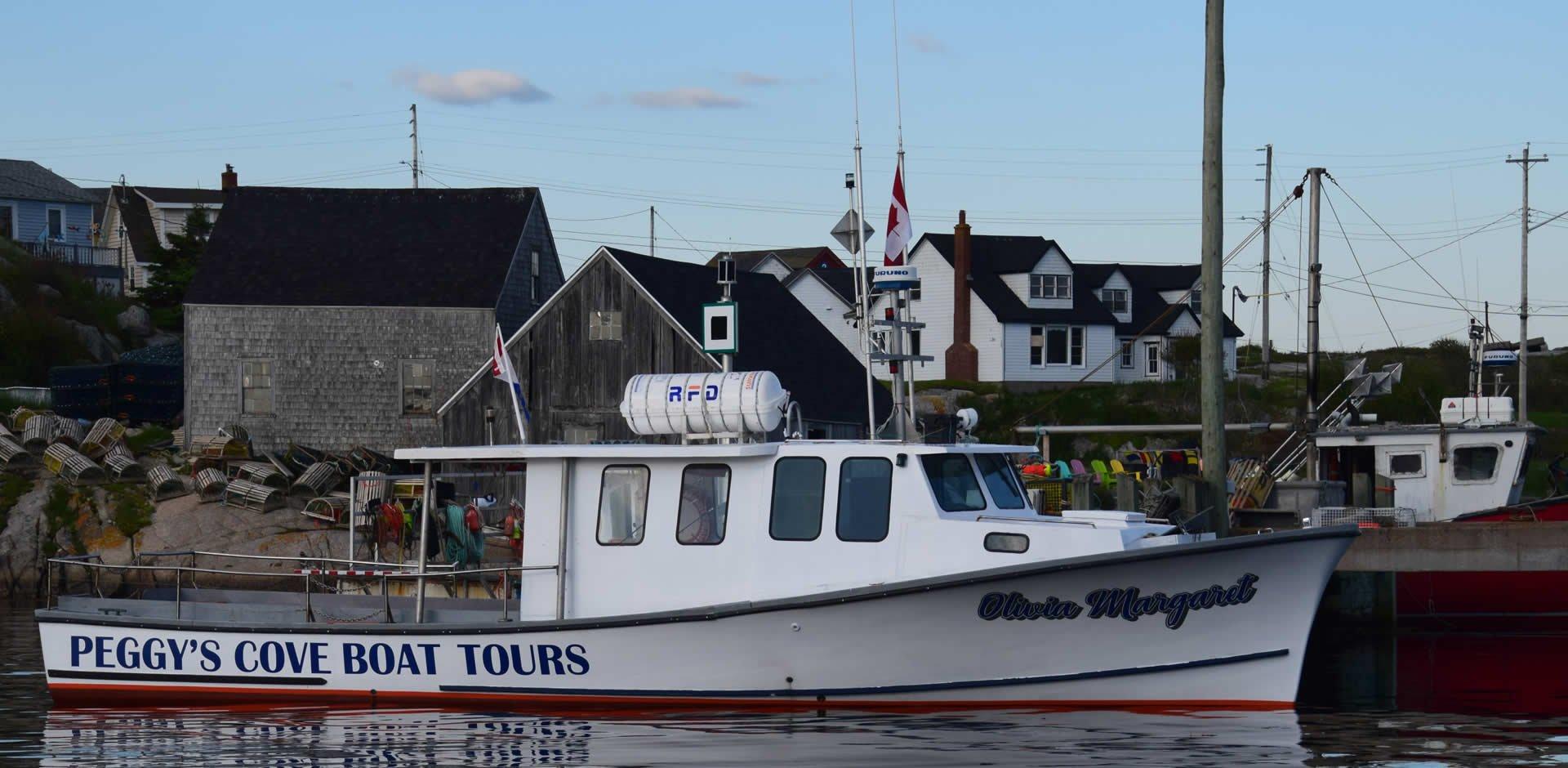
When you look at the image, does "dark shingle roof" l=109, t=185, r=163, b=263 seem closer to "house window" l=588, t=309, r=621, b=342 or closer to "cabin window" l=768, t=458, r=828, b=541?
"house window" l=588, t=309, r=621, b=342

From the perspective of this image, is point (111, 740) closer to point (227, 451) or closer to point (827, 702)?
point (827, 702)

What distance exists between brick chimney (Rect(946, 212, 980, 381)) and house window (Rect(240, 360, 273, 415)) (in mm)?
26476

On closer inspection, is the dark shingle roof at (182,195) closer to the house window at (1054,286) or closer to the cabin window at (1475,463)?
the house window at (1054,286)

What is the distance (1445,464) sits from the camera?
24312mm

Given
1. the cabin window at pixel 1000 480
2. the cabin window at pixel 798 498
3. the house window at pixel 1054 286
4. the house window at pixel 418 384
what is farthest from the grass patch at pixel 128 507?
the house window at pixel 1054 286

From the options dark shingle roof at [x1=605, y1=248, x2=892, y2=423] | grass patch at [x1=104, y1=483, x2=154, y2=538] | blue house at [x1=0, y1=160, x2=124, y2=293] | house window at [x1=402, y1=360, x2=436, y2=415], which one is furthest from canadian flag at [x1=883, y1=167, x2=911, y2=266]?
blue house at [x1=0, y1=160, x2=124, y2=293]

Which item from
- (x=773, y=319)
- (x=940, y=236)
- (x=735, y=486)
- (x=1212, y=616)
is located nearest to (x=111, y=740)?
(x=735, y=486)

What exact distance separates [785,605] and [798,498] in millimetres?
1031

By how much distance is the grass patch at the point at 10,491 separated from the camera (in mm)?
29156

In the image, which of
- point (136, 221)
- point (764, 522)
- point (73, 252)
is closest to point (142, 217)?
point (136, 221)

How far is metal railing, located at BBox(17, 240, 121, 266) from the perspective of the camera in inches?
2068

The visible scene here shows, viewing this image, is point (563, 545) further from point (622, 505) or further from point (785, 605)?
point (785, 605)

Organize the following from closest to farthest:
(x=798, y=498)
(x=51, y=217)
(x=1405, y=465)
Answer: (x=798, y=498) < (x=1405, y=465) < (x=51, y=217)

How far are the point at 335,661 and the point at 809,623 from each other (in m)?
4.34
